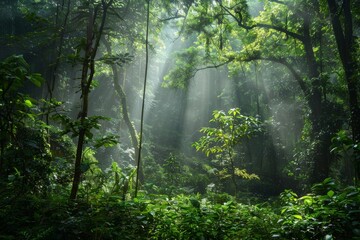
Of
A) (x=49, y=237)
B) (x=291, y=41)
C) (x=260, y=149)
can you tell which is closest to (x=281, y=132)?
(x=260, y=149)

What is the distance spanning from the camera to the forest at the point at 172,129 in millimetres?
3006

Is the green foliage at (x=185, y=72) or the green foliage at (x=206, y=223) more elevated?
the green foliage at (x=185, y=72)

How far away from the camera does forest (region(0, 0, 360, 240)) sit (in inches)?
118

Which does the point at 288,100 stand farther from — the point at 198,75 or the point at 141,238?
the point at 141,238

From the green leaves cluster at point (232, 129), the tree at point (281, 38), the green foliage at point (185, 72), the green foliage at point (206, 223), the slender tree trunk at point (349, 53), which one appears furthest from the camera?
the green foliage at point (185, 72)

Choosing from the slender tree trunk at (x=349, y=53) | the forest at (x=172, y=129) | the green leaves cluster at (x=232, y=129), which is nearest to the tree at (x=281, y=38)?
the forest at (x=172, y=129)

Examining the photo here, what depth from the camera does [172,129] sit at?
3127 cm

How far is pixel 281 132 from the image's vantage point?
2275cm

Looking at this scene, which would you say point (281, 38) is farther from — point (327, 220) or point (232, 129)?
point (327, 220)

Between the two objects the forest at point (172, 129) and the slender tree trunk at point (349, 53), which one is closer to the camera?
the forest at point (172, 129)

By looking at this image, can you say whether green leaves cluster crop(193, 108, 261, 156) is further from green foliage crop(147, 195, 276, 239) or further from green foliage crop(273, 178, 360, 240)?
green foliage crop(273, 178, 360, 240)

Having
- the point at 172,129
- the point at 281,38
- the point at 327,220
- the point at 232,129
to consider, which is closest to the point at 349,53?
the point at 232,129

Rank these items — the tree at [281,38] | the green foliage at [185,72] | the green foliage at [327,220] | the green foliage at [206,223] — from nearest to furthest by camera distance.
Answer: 1. the green foliage at [327,220]
2. the green foliage at [206,223]
3. the tree at [281,38]
4. the green foliage at [185,72]

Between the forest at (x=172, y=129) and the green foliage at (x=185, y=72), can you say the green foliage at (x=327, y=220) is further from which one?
the green foliage at (x=185, y=72)
